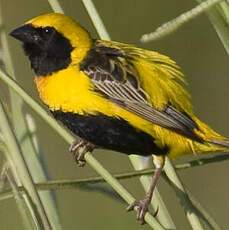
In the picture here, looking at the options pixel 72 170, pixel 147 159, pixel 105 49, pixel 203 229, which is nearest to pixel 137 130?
pixel 147 159

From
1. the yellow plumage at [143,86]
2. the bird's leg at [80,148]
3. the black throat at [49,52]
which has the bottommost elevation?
the bird's leg at [80,148]

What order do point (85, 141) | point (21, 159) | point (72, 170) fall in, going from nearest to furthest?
point (21, 159) < point (85, 141) < point (72, 170)

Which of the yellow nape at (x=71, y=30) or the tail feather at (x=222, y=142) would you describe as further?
the yellow nape at (x=71, y=30)

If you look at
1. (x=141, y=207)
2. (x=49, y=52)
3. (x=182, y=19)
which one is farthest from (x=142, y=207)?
(x=182, y=19)

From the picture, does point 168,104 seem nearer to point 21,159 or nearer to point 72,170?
point 21,159

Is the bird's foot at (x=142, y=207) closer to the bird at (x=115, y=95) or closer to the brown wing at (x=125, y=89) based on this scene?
the bird at (x=115, y=95)

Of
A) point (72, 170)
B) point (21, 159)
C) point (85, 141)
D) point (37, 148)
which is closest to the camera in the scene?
point (21, 159)

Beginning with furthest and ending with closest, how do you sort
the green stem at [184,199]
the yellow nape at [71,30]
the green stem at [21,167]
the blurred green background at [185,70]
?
the blurred green background at [185,70] → the yellow nape at [71,30] → the green stem at [184,199] → the green stem at [21,167]

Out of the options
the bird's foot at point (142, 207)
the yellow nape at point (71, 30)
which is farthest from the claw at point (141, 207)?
the yellow nape at point (71, 30)
